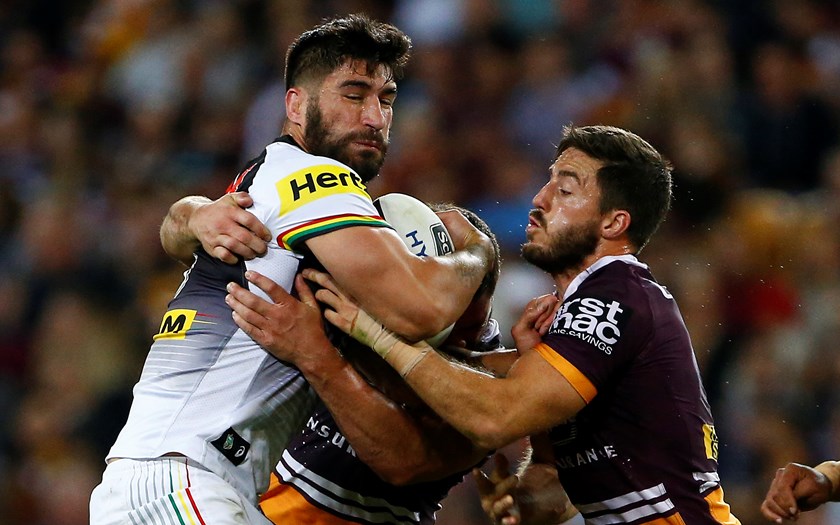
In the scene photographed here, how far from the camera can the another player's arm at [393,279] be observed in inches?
179

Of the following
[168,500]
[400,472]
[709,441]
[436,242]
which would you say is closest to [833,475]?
[709,441]

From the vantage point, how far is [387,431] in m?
5.00

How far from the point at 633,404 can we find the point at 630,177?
38.3 inches

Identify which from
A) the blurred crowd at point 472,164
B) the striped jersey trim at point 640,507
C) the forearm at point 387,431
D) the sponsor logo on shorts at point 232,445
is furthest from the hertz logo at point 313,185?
the blurred crowd at point 472,164

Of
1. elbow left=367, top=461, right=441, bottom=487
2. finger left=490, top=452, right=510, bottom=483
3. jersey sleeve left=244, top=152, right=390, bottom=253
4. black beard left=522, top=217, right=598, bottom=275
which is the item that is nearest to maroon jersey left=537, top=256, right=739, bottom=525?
black beard left=522, top=217, right=598, bottom=275

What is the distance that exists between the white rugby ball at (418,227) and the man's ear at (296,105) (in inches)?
19.1

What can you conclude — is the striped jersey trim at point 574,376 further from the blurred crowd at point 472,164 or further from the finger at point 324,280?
the blurred crowd at point 472,164

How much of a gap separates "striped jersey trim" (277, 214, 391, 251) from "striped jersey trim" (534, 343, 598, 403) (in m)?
0.81

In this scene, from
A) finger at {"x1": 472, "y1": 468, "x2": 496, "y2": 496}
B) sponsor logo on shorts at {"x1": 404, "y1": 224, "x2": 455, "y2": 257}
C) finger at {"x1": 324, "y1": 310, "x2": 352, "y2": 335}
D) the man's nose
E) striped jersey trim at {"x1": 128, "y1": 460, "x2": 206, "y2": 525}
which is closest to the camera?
striped jersey trim at {"x1": 128, "y1": 460, "x2": 206, "y2": 525}

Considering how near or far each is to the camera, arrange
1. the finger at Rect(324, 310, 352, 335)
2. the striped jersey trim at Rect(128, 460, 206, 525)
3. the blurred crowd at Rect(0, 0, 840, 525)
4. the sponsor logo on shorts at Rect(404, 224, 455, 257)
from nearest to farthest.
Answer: the striped jersey trim at Rect(128, 460, 206, 525) < the finger at Rect(324, 310, 352, 335) < the sponsor logo on shorts at Rect(404, 224, 455, 257) < the blurred crowd at Rect(0, 0, 840, 525)

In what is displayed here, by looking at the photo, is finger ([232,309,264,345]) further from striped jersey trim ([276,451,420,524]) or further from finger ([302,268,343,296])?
striped jersey trim ([276,451,420,524])

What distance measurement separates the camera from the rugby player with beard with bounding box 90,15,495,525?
457cm

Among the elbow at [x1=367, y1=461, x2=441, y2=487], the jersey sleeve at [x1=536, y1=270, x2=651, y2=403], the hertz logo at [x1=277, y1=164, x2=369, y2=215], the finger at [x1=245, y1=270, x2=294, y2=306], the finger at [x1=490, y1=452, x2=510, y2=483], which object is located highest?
the hertz logo at [x1=277, y1=164, x2=369, y2=215]

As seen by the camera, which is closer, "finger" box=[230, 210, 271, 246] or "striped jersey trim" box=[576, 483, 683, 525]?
"finger" box=[230, 210, 271, 246]
